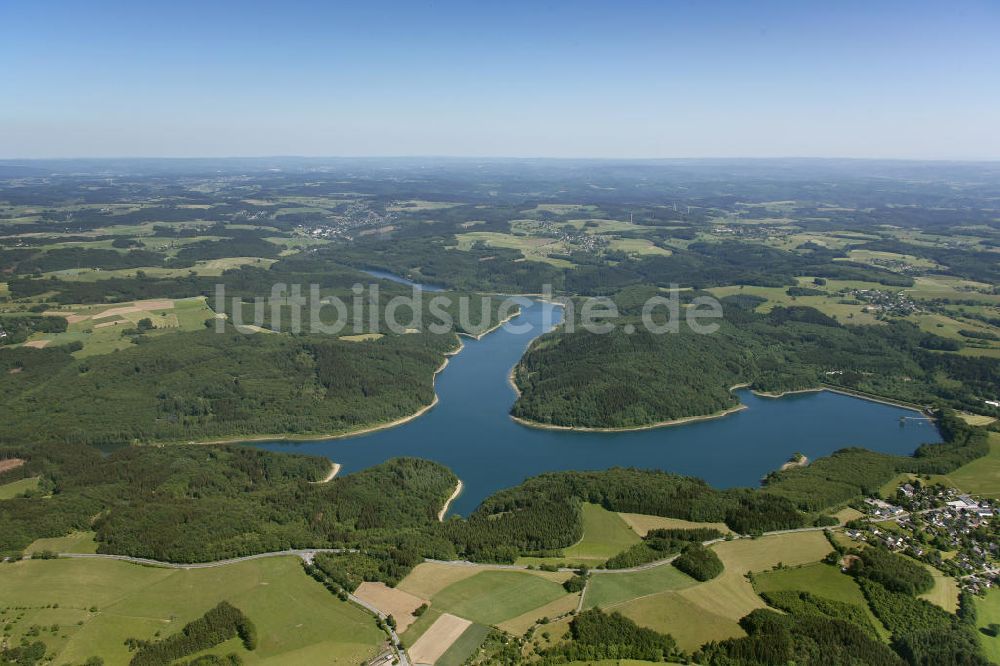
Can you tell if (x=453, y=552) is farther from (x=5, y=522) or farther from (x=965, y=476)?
(x=965, y=476)

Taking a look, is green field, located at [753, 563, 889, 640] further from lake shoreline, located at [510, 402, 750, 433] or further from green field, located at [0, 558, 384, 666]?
lake shoreline, located at [510, 402, 750, 433]

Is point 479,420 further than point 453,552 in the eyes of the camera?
Yes

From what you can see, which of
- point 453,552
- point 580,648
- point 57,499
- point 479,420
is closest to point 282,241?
point 479,420

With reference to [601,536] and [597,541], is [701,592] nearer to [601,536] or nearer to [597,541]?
[597,541]

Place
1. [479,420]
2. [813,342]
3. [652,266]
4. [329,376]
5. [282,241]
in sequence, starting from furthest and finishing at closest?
[282,241] < [652,266] < [813,342] < [329,376] < [479,420]

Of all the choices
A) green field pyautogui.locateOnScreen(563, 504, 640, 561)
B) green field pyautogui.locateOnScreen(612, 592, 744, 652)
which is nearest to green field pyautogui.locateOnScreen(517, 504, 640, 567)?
green field pyautogui.locateOnScreen(563, 504, 640, 561)

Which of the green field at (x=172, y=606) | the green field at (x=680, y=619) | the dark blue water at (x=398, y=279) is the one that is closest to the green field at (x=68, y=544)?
the green field at (x=172, y=606)
